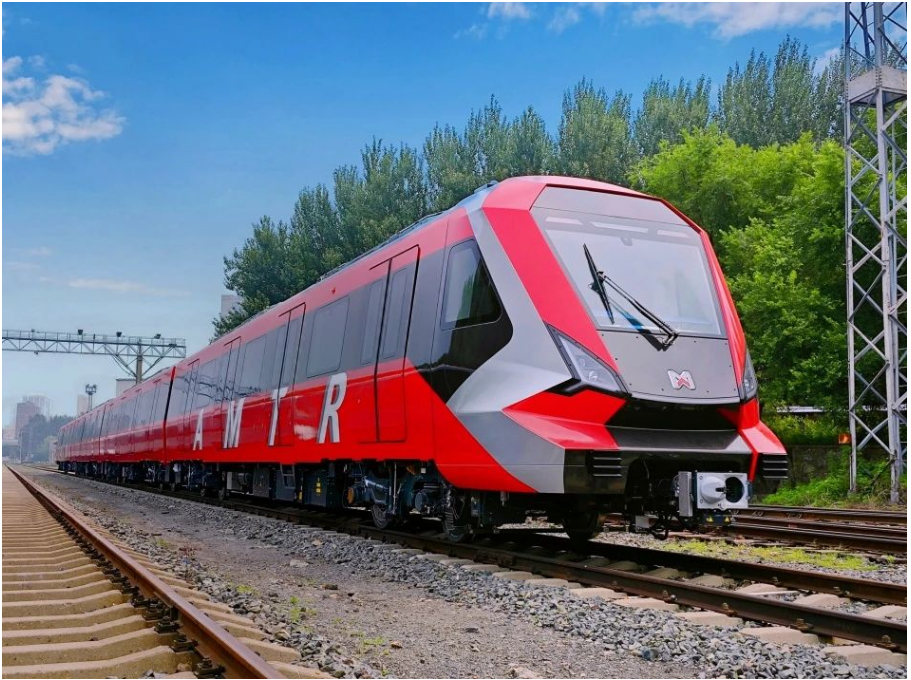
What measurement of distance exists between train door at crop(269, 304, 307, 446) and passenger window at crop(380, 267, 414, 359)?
11.3ft

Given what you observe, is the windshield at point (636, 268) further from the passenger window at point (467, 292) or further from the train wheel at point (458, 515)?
the train wheel at point (458, 515)

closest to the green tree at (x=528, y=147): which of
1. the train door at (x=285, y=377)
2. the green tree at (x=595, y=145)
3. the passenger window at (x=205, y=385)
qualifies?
the green tree at (x=595, y=145)

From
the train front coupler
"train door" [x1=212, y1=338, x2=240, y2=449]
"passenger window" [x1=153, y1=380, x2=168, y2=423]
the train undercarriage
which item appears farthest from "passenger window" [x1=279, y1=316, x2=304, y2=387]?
"passenger window" [x1=153, y1=380, x2=168, y2=423]

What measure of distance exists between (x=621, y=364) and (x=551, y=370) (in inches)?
22.5

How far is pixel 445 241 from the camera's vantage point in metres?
8.84

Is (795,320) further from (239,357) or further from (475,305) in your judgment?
Answer: (475,305)

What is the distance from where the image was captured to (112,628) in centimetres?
519

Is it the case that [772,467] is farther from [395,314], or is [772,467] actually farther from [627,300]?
[395,314]

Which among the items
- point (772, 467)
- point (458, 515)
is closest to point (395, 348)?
point (458, 515)

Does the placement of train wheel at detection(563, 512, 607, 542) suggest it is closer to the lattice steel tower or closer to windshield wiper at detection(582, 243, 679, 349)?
windshield wiper at detection(582, 243, 679, 349)

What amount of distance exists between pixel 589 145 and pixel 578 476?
31.8 metres

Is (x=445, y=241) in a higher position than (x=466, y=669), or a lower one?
higher

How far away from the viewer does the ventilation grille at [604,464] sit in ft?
23.3

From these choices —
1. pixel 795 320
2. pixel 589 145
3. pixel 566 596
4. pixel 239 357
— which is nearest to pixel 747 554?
pixel 566 596
